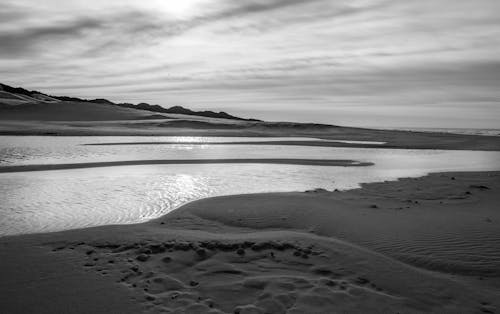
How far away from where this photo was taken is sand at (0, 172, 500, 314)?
4980mm

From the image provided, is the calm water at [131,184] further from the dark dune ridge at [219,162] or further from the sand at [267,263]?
the sand at [267,263]

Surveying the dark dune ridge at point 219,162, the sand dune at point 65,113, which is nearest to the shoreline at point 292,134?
the sand dune at point 65,113

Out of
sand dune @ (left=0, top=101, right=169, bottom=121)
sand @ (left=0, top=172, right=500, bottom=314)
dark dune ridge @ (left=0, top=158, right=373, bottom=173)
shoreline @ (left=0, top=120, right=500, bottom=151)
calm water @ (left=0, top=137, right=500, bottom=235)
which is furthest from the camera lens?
sand dune @ (left=0, top=101, right=169, bottom=121)

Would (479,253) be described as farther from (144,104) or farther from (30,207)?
(144,104)

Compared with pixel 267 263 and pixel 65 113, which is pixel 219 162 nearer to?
pixel 267 263

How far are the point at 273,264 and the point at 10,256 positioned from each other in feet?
13.3

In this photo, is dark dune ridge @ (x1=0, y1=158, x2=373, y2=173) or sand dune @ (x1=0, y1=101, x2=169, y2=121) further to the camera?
sand dune @ (x1=0, y1=101, x2=169, y2=121)

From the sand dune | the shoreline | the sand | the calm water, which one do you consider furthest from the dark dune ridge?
the sand dune

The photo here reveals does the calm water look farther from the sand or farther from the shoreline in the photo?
the shoreline

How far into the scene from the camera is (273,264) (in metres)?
6.21

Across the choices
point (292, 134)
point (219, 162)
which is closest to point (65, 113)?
point (292, 134)

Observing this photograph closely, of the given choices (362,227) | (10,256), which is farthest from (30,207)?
(362,227)

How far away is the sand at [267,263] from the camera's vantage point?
498 cm

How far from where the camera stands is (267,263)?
6242 millimetres
